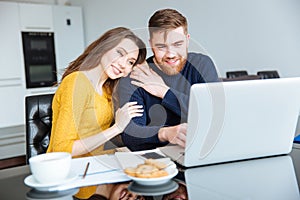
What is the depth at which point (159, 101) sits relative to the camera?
1484 mm

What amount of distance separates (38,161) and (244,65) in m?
3.15

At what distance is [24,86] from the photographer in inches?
164

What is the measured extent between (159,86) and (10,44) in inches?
125

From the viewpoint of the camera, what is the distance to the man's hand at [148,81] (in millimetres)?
1463

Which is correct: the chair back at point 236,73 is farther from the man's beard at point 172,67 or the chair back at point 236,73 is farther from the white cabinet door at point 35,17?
the white cabinet door at point 35,17

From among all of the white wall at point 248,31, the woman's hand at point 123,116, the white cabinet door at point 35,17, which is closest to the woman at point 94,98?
the woman's hand at point 123,116

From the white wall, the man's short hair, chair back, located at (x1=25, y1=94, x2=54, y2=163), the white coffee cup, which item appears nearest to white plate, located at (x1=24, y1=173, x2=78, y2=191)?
the white coffee cup

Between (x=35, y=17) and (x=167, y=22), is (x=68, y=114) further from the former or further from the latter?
(x=35, y=17)

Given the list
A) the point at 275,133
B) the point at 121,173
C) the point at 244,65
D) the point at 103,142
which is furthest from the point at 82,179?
the point at 244,65

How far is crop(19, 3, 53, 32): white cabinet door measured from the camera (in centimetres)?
420

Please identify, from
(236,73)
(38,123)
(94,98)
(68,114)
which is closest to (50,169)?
(68,114)

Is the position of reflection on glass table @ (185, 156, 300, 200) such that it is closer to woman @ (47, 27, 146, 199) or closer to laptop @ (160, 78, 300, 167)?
laptop @ (160, 78, 300, 167)

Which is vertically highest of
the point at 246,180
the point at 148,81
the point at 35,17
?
the point at 35,17

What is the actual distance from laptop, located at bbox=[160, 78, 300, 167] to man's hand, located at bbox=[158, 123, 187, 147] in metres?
0.05
